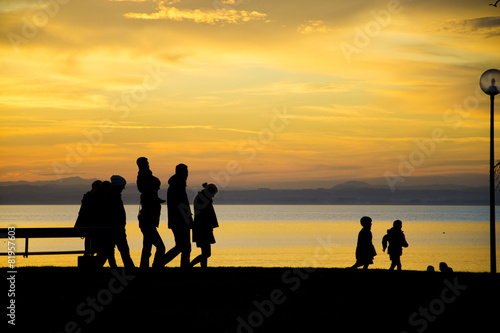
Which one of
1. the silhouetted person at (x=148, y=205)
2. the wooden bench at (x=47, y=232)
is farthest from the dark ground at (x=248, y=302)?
the wooden bench at (x=47, y=232)

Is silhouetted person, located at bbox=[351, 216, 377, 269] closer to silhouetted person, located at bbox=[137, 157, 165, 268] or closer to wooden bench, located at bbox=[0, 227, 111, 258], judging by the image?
silhouetted person, located at bbox=[137, 157, 165, 268]

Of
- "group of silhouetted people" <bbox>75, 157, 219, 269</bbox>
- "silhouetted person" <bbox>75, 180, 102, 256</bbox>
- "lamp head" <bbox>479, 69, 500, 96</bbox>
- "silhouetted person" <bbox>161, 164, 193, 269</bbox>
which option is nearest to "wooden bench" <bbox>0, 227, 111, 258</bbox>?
"group of silhouetted people" <bbox>75, 157, 219, 269</bbox>

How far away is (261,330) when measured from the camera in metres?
8.04

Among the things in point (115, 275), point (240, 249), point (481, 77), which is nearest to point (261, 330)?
point (115, 275)

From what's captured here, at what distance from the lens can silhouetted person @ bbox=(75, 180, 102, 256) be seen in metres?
14.4

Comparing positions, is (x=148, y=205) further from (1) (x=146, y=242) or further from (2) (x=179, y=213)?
(1) (x=146, y=242)

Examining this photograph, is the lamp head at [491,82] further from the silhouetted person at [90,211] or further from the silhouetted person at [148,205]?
the silhouetted person at [90,211]

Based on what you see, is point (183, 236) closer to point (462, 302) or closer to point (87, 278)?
point (87, 278)

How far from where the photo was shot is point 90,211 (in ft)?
48.2

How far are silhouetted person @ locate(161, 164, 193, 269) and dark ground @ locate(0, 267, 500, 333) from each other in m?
0.52

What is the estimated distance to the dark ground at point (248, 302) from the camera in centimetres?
825

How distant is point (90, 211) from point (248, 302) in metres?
6.39

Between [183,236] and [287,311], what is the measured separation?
13.4 ft

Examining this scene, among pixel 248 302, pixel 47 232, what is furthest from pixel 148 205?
pixel 248 302
